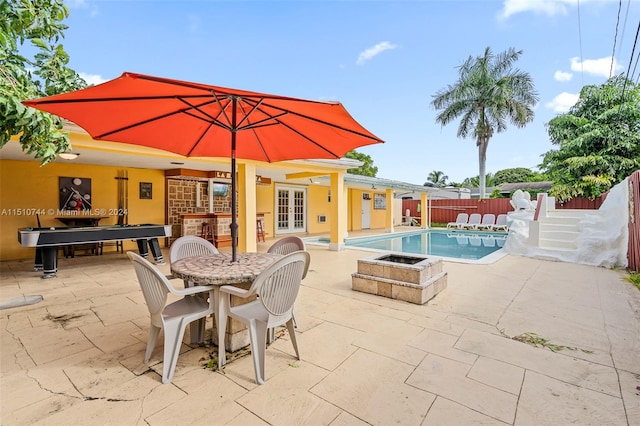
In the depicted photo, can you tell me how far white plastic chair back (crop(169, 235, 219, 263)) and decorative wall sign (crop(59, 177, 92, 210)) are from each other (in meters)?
6.57

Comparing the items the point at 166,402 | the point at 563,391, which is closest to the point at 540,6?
the point at 563,391

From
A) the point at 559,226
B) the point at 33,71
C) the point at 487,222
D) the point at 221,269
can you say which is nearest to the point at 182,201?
the point at 33,71

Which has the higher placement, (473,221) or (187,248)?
(187,248)

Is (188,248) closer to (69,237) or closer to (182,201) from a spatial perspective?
(69,237)

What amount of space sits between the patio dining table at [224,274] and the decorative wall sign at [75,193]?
7.12 meters

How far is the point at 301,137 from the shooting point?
3264 mm

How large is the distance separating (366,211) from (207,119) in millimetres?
14821

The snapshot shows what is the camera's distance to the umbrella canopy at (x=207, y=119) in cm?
195

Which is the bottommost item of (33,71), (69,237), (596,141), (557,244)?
(557,244)

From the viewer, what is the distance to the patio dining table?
237 centimetres

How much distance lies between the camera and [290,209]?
1312 cm

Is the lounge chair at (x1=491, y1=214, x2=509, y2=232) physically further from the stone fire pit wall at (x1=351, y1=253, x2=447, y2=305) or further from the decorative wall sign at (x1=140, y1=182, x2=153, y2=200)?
the decorative wall sign at (x1=140, y1=182, x2=153, y2=200)

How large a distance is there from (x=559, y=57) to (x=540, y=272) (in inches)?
275

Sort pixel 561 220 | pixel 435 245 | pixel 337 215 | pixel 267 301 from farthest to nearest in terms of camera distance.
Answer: pixel 435 245
pixel 337 215
pixel 561 220
pixel 267 301
